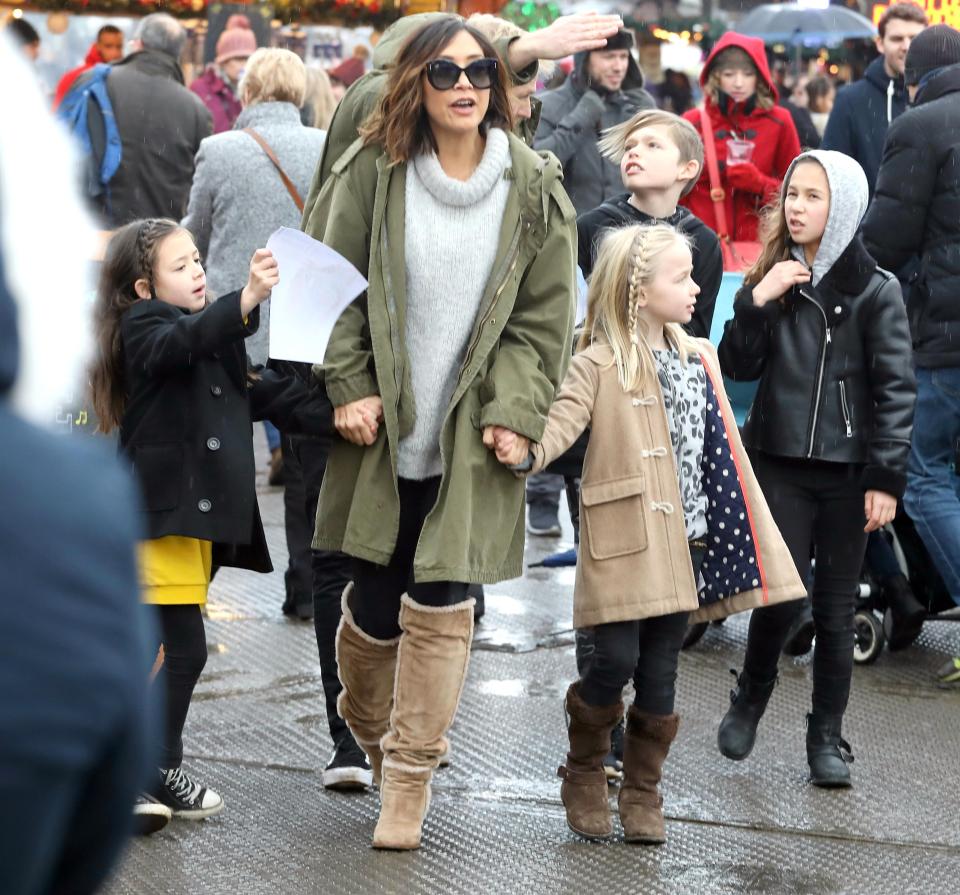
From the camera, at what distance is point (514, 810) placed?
471 centimetres

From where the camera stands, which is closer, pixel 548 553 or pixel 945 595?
pixel 945 595

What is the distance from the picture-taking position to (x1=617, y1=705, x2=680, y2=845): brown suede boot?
4.47 metres

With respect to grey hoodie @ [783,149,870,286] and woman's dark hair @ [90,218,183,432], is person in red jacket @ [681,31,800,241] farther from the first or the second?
woman's dark hair @ [90,218,183,432]

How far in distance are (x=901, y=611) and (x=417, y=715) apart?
104 inches

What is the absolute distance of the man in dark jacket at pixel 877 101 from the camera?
8156 millimetres

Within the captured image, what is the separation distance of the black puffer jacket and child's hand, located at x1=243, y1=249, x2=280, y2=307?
2798mm

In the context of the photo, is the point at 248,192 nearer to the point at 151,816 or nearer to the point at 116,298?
the point at 116,298

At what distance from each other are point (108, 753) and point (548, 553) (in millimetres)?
6930

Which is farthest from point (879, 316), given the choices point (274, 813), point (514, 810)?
point (274, 813)

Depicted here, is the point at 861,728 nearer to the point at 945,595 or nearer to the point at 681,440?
the point at 945,595

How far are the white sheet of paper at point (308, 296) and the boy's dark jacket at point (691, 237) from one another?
123cm

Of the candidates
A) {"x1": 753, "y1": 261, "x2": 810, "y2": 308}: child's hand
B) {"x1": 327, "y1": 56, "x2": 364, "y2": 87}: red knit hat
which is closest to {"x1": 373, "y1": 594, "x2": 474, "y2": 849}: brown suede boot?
{"x1": 753, "y1": 261, "x2": 810, "y2": 308}: child's hand

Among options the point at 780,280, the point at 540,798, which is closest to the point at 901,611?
the point at 780,280

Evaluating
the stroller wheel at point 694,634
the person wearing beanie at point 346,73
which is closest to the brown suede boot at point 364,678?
the stroller wheel at point 694,634
